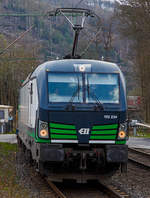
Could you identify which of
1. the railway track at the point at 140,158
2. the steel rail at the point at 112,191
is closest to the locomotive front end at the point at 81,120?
the steel rail at the point at 112,191

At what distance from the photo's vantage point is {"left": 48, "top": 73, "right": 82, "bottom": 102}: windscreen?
34.7ft

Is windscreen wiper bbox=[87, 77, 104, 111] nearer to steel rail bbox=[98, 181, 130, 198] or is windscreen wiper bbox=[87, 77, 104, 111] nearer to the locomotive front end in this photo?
the locomotive front end

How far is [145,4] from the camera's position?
35.2m

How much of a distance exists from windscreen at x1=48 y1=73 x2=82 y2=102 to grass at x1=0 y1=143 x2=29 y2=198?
7.07 feet

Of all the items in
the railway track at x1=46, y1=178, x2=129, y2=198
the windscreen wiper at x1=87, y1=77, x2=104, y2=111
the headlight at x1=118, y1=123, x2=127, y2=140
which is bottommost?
the railway track at x1=46, y1=178, x2=129, y2=198

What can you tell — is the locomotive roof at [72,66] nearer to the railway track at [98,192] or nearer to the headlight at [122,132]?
the headlight at [122,132]

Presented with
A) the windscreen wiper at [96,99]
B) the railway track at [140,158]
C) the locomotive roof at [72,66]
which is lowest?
the railway track at [140,158]

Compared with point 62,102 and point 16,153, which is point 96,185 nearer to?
point 62,102

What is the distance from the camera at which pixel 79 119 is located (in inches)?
408

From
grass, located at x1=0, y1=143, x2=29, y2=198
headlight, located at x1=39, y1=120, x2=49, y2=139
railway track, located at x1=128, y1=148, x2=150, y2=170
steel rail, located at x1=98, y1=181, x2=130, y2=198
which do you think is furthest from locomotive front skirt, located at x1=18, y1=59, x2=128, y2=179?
railway track, located at x1=128, y1=148, x2=150, y2=170

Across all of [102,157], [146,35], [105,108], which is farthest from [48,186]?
[146,35]

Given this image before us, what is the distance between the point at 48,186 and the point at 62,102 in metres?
2.15

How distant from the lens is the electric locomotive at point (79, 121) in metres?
10.2

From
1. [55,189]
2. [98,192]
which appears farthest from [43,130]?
[98,192]
